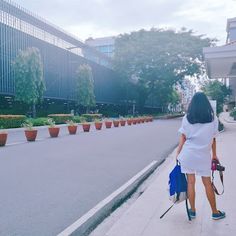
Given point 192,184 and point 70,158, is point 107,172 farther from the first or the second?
point 192,184

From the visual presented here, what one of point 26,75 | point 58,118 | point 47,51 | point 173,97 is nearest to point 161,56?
point 47,51

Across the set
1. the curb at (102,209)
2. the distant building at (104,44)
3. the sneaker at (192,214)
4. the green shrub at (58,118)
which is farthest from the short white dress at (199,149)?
the distant building at (104,44)

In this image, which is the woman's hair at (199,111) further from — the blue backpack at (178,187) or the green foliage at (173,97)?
the green foliage at (173,97)

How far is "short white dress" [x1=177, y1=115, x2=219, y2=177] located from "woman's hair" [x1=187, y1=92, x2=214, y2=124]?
0.08m

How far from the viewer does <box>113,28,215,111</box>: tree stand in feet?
182

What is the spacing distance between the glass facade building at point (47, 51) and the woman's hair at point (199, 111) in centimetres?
3049

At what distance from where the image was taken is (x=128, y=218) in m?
5.04

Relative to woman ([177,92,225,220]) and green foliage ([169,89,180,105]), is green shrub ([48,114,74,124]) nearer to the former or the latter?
woman ([177,92,225,220])

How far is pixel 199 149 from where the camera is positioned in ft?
15.3

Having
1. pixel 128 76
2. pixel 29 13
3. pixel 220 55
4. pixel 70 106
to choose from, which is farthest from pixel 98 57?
pixel 220 55

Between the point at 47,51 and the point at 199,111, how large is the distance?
125ft

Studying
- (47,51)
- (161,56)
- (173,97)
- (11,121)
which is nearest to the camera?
(11,121)

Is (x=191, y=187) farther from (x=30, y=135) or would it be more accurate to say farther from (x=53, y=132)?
(x=53, y=132)

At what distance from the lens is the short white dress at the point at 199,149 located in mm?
4672
